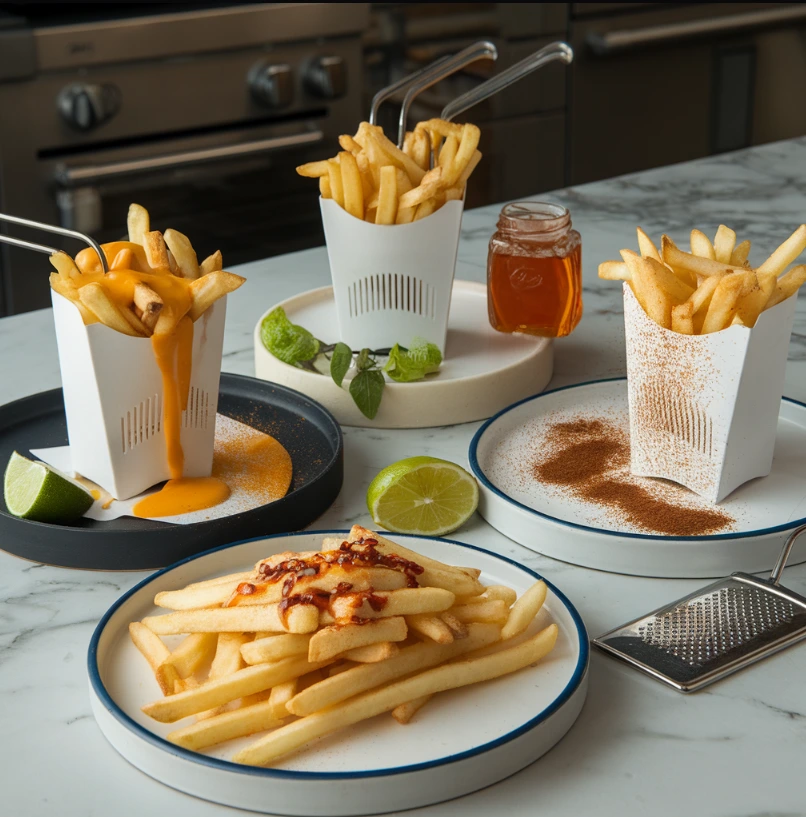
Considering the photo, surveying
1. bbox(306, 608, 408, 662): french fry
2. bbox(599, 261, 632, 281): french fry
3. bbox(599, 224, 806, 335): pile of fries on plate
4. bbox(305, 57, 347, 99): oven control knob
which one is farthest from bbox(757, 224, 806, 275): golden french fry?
bbox(305, 57, 347, 99): oven control knob

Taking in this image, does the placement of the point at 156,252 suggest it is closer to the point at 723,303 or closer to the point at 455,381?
the point at 455,381

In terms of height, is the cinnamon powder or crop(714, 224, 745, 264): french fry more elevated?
crop(714, 224, 745, 264): french fry

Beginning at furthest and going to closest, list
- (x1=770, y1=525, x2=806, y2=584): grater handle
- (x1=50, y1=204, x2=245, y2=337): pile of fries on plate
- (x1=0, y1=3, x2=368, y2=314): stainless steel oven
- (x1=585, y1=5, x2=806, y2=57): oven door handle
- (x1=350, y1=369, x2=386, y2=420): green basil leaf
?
(x1=585, y1=5, x2=806, y2=57): oven door handle, (x1=0, y1=3, x2=368, y2=314): stainless steel oven, (x1=350, y1=369, x2=386, y2=420): green basil leaf, (x1=50, y1=204, x2=245, y2=337): pile of fries on plate, (x1=770, y1=525, x2=806, y2=584): grater handle

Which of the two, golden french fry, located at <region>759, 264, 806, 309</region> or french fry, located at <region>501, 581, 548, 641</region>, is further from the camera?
golden french fry, located at <region>759, 264, 806, 309</region>

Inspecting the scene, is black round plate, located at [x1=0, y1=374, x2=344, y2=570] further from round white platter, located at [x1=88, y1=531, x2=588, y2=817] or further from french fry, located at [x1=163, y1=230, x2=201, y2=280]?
french fry, located at [x1=163, y1=230, x2=201, y2=280]

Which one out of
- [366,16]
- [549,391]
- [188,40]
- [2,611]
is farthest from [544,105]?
[2,611]

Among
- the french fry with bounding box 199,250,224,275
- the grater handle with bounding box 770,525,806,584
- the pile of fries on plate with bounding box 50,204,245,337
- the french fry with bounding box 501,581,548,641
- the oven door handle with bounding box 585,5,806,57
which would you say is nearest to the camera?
the french fry with bounding box 501,581,548,641

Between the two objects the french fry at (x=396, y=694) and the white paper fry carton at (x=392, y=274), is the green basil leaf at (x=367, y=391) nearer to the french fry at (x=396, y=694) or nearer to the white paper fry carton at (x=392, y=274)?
the white paper fry carton at (x=392, y=274)

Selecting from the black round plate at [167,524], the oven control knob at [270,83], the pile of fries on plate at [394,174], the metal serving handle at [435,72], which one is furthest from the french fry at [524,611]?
the oven control knob at [270,83]
